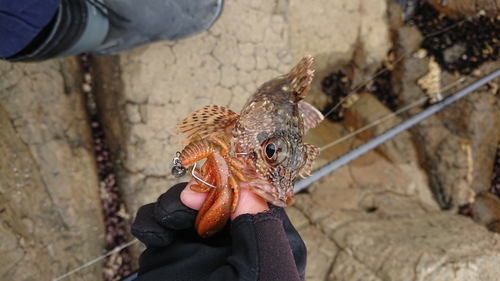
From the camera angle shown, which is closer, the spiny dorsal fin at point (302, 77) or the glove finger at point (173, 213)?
the glove finger at point (173, 213)

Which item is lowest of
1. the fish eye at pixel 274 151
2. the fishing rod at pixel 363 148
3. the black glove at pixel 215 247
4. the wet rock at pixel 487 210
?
the wet rock at pixel 487 210

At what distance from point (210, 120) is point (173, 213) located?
0.50 meters

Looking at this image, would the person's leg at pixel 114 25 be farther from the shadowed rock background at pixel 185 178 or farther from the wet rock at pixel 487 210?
the wet rock at pixel 487 210

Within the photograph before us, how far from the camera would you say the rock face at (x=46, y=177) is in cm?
266

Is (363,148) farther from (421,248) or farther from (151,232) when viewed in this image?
(151,232)

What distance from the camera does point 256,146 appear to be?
1.54m

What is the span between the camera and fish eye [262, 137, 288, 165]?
147 cm

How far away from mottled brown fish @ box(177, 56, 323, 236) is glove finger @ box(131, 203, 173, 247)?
23 centimetres

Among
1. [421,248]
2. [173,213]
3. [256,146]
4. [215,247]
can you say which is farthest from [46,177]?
[421,248]

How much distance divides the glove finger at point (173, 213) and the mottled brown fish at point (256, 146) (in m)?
0.09

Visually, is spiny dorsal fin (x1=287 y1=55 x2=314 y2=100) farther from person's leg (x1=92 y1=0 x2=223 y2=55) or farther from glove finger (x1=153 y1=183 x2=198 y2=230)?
person's leg (x1=92 y1=0 x2=223 y2=55)

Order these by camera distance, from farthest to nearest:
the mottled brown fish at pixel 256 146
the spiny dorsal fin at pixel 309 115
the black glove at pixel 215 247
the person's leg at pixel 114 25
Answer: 1. the spiny dorsal fin at pixel 309 115
2. the person's leg at pixel 114 25
3. the mottled brown fish at pixel 256 146
4. the black glove at pixel 215 247

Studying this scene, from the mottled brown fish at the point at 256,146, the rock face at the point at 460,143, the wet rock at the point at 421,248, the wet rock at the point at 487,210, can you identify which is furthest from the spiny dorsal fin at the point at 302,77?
the wet rock at the point at 487,210

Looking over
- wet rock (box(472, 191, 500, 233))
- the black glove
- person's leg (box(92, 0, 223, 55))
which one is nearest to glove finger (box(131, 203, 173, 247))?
the black glove
